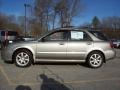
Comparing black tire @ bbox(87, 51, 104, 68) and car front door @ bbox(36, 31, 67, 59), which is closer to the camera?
car front door @ bbox(36, 31, 67, 59)

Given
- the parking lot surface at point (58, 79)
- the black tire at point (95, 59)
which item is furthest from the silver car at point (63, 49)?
the parking lot surface at point (58, 79)

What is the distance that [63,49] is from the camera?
9539 mm

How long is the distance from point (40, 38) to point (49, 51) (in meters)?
0.65

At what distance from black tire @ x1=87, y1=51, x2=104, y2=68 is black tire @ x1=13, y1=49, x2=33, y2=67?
2357 millimetres

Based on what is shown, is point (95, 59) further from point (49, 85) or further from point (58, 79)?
point (49, 85)

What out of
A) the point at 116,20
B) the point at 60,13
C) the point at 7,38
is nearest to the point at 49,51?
the point at 7,38

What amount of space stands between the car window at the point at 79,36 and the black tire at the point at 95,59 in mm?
657

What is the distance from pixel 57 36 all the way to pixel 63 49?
23.7 inches

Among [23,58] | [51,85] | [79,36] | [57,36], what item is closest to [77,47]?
[79,36]

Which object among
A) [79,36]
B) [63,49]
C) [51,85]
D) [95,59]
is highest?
[79,36]

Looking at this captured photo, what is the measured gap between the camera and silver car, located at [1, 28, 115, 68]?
951 centimetres

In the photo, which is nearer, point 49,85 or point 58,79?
point 49,85

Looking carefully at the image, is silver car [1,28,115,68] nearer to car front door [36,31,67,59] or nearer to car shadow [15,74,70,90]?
car front door [36,31,67,59]

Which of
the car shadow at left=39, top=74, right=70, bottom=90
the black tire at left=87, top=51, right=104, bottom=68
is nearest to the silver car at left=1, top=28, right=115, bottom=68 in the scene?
the black tire at left=87, top=51, right=104, bottom=68
